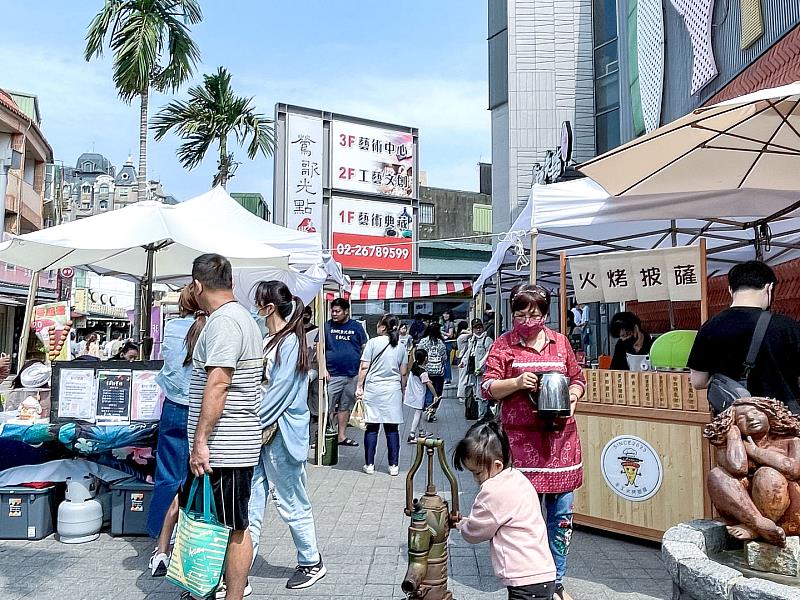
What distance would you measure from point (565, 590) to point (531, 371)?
1476 millimetres

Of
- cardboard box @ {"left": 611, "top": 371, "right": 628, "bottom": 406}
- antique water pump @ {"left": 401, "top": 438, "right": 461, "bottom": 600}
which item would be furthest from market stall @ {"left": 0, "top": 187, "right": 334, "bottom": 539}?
cardboard box @ {"left": 611, "top": 371, "right": 628, "bottom": 406}

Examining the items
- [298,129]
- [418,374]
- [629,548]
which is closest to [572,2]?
[298,129]

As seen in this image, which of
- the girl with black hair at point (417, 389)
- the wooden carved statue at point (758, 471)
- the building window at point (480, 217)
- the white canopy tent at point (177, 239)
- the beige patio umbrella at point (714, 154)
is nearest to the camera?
the wooden carved statue at point (758, 471)

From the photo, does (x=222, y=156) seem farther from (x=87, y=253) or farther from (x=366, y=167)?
(x=87, y=253)

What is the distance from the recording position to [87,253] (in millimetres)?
6422

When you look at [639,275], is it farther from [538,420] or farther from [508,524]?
[508,524]

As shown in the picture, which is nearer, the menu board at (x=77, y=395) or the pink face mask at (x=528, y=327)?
the pink face mask at (x=528, y=327)

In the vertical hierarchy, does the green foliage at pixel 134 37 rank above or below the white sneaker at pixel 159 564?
above

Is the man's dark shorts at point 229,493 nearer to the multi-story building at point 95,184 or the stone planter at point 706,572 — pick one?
the stone planter at point 706,572

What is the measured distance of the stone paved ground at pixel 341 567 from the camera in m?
3.92

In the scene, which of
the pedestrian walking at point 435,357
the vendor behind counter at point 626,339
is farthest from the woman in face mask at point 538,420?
the pedestrian walking at point 435,357

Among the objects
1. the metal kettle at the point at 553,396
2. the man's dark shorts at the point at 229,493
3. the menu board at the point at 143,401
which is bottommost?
the man's dark shorts at the point at 229,493

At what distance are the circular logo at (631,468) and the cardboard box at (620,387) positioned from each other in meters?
0.27

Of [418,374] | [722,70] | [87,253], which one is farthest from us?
[418,374]
